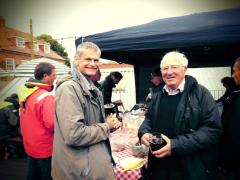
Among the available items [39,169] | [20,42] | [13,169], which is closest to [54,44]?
[20,42]

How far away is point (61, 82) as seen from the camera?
160 centimetres

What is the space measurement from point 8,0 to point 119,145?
11.9ft

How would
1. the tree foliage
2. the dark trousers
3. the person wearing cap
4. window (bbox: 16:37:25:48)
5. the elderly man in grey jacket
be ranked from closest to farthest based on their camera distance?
the elderly man in grey jacket, the person wearing cap, the dark trousers, window (bbox: 16:37:25:48), the tree foliage

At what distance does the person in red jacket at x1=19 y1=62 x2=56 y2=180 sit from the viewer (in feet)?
8.27

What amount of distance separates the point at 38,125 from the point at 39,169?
0.63 metres

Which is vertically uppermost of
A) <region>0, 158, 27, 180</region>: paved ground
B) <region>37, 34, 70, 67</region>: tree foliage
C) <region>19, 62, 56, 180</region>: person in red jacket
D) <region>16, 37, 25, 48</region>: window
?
<region>37, 34, 70, 67</region>: tree foliage

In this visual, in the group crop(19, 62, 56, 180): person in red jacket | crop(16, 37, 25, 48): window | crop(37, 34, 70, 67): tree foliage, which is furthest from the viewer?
crop(37, 34, 70, 67): tree foliage

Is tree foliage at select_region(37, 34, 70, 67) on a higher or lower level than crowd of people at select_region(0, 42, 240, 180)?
higher

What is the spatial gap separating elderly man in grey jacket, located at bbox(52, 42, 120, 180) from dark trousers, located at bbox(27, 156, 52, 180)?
1094mm

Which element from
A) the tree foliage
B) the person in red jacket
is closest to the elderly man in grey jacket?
the person in red jacket

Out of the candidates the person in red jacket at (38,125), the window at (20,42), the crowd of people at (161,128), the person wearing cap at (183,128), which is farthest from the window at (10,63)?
the person wearing cap at (183,128)

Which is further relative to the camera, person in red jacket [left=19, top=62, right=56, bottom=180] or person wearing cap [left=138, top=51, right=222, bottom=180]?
person in red jacket [left=19, top=62, right=56, bottom=180]

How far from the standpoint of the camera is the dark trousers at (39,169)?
8.61 ft

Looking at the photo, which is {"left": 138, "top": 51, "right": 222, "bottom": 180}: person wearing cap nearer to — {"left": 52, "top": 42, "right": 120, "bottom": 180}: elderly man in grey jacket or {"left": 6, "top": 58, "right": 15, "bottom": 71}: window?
{"left": 52, "top": 42, "right": 120, "bottom": 180}: elderly man in grey jacket
